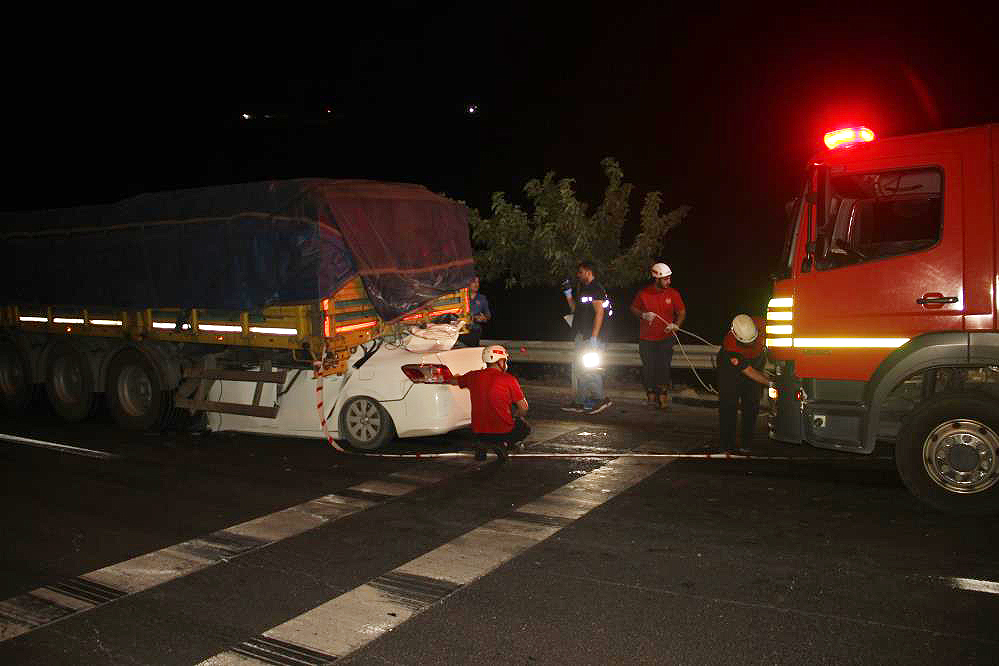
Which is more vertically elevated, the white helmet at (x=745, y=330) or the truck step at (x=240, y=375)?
the white helmet at (x=745, y=330)

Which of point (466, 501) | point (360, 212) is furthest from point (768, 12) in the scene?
point (466, 501)

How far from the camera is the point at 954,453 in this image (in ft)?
21.1

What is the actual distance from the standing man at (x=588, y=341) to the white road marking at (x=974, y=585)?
634 cm

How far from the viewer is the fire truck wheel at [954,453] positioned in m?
6.29

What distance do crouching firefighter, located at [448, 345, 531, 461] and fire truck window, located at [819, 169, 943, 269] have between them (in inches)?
120

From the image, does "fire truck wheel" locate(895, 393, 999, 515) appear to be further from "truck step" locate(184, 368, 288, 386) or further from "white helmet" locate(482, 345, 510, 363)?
"truck step" locate(184, 368, 288, 386)

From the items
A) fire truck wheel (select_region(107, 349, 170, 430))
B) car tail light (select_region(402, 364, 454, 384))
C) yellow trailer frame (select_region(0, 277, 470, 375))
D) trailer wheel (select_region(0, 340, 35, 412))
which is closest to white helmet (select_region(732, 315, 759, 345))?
car tail light (select_region(402, 364, 454, 384))

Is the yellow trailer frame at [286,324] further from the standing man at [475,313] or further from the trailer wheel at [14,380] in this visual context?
the trailer wheel at [14,380]

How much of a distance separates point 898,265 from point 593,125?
21.4 meters

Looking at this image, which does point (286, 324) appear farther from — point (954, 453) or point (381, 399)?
point (954, 453)

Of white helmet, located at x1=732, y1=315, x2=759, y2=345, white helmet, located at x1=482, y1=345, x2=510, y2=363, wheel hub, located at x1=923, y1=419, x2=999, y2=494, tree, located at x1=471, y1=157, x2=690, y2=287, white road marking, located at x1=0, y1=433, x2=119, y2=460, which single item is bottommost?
white road marking, located at x1=0, y1=433, x2=119, y2=460

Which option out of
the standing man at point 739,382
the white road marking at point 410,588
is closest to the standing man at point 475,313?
the standing man at point 739,382

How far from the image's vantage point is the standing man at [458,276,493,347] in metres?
11.1

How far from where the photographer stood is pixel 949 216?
6.53 m
